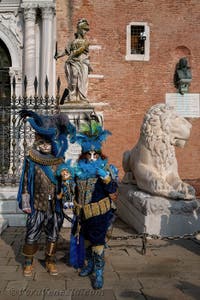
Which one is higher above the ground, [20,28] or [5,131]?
[20,28]

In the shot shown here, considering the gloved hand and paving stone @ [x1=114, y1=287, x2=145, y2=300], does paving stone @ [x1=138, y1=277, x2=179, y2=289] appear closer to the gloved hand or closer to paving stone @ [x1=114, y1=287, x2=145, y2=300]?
paving stone @ [x1=114, y1=287, x2=145, y2=300]

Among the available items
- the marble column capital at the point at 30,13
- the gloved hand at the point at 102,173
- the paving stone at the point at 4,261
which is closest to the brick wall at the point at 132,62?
the marble column capital at the point at 30,13

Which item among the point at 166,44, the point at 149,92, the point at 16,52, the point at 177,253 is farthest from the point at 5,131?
the point at 166,44

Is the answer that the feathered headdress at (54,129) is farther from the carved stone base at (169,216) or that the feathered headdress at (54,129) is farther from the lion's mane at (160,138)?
the lion's mane at (160,138)

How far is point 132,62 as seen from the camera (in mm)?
13039

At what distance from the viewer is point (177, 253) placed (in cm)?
534

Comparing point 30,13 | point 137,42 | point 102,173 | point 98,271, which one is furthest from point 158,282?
point 137,42

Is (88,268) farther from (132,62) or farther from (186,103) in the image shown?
(186,103)

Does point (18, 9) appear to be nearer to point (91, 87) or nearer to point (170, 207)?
point (91, 87)

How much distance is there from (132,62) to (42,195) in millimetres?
9273

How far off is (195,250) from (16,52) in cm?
920

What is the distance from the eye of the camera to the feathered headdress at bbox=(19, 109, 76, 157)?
15.2ft

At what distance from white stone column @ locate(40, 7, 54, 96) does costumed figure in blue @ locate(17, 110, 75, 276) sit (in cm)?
756

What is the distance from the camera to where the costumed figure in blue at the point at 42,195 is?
453 cm
